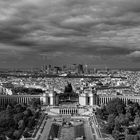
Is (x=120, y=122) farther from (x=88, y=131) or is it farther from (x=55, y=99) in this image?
(x=55, y=99)

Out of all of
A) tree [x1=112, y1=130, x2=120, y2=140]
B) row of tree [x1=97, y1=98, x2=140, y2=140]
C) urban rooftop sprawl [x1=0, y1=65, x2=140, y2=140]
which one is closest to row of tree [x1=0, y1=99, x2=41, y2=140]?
urban rooftop sprawl [x1=0, y1=65, x2=140, y2=140]

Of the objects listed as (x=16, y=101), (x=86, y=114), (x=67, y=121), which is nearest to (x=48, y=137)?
(x=67, y=121)

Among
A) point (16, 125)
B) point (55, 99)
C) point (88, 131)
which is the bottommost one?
point (88, 131)

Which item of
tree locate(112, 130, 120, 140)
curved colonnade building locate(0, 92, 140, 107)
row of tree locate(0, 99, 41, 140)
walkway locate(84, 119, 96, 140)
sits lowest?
walkway locate(84, 119, 96, 140)

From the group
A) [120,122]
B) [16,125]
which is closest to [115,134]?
[120,122]

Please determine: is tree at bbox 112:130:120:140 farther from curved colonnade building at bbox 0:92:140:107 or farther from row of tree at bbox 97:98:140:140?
curved colonnade building at bbox 0:92:140:107

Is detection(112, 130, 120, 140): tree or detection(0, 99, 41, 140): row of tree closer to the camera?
detection(112, 130, 120, 140): tree

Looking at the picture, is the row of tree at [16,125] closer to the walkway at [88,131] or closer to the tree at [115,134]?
the walkway at [88,131]

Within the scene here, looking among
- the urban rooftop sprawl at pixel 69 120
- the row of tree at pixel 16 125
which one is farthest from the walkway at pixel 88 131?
the row of tree at pixel 16 125

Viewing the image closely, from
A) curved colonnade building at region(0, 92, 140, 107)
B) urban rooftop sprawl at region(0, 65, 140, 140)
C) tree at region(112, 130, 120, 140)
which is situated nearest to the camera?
tree at region(112, 130, 120, 140)

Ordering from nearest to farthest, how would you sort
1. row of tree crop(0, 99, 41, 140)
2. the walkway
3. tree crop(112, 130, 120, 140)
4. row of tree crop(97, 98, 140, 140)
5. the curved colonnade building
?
tree crop(112, 130, 120, 140) < row of tree crop(0, 99, 41, 140) < the walkway < row of tree crop(97, 98, 140, 140) < the curved colonnade building

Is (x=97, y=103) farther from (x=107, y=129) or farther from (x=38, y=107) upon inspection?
(x=107, y=129)
